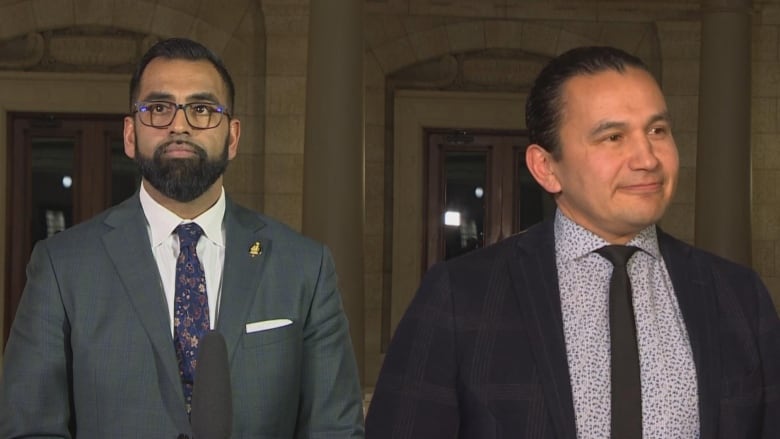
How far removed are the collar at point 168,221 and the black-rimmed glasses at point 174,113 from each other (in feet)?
0.75

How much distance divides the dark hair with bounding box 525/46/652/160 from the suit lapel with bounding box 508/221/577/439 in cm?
19

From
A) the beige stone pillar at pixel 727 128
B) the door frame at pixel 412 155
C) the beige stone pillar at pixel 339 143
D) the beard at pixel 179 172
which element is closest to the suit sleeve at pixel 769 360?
the beard at pixel 179 172

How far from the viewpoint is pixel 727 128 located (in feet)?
43.2

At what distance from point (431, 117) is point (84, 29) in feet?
13.0

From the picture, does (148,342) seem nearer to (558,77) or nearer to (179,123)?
(179,123)

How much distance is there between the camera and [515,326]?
258 centimetres

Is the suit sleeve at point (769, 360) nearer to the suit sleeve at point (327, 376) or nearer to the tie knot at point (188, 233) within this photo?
the suit sleeve at point (327, 376)

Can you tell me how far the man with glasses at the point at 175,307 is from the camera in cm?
305

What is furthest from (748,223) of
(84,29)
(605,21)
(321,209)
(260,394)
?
(260,394)

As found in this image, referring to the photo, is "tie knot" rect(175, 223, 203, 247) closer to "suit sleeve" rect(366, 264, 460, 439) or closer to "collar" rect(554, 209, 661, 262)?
"suit sleeve" rect(366, 264, 460, 439)

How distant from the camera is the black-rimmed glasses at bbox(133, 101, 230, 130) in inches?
125

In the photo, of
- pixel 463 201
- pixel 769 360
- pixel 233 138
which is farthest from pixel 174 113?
pixel 463 201

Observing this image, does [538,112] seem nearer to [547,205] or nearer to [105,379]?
[105,379]

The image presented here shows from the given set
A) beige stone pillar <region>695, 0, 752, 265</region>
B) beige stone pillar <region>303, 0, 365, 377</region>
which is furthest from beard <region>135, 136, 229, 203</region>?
beige stone pillar <region>695, 0, 752, 265</region>
